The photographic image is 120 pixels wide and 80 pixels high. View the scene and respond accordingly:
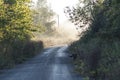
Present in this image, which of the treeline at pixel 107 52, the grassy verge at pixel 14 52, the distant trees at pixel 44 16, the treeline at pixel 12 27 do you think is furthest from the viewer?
the distant trees at pixel 44 16

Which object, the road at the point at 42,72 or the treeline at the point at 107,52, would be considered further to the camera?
the road at the point at 42,72

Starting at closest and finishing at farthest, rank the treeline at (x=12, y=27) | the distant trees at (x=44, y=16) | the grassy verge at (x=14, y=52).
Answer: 1. the grassy verge at (x=14, y=52)
2. the treeline at (x=12, y=27)
3. the distant trees at (x=44, y=16)

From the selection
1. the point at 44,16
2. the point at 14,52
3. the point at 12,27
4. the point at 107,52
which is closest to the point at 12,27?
the point at 12,27

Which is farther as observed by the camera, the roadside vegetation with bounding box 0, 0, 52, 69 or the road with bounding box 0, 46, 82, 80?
the roadside vegetation with bounding box 0, 0, 52, 69

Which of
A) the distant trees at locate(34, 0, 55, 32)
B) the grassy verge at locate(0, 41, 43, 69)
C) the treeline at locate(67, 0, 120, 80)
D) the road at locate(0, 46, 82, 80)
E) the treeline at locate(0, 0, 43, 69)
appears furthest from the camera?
the distant trees at locate(34, 0, 55, 32)

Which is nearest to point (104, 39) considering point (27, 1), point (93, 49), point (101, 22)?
point (93, 49)

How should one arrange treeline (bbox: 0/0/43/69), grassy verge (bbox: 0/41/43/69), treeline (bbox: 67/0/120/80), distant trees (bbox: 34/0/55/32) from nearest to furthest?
treeline (bbox: 67/0/120/80), grassy verge (bbox: 0/41/43/69), treeline (bbox: 0/0/43/69), distant trees (bbox: 34/0/55/32)

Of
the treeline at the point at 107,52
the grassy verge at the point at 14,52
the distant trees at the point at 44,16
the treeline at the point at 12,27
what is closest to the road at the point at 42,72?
the treeline at the point at 107,52

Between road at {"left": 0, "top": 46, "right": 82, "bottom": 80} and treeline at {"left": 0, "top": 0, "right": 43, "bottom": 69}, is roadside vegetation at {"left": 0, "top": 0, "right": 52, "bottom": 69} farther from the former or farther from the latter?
road at {"left": 0, "top": 46, "right": 82, "bottom": 80}

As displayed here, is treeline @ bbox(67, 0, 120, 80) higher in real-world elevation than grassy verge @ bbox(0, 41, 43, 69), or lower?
higher

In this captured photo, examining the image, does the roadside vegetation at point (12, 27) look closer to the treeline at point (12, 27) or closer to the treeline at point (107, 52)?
the treeline at point (12, 27)

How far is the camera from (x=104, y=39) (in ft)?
110

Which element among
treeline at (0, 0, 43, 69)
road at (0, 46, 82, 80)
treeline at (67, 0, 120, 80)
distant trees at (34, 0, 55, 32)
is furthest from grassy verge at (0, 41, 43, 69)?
distant trees at (34, 0, 55, 32)

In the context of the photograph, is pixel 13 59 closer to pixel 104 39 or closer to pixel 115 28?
pixel 104 39
